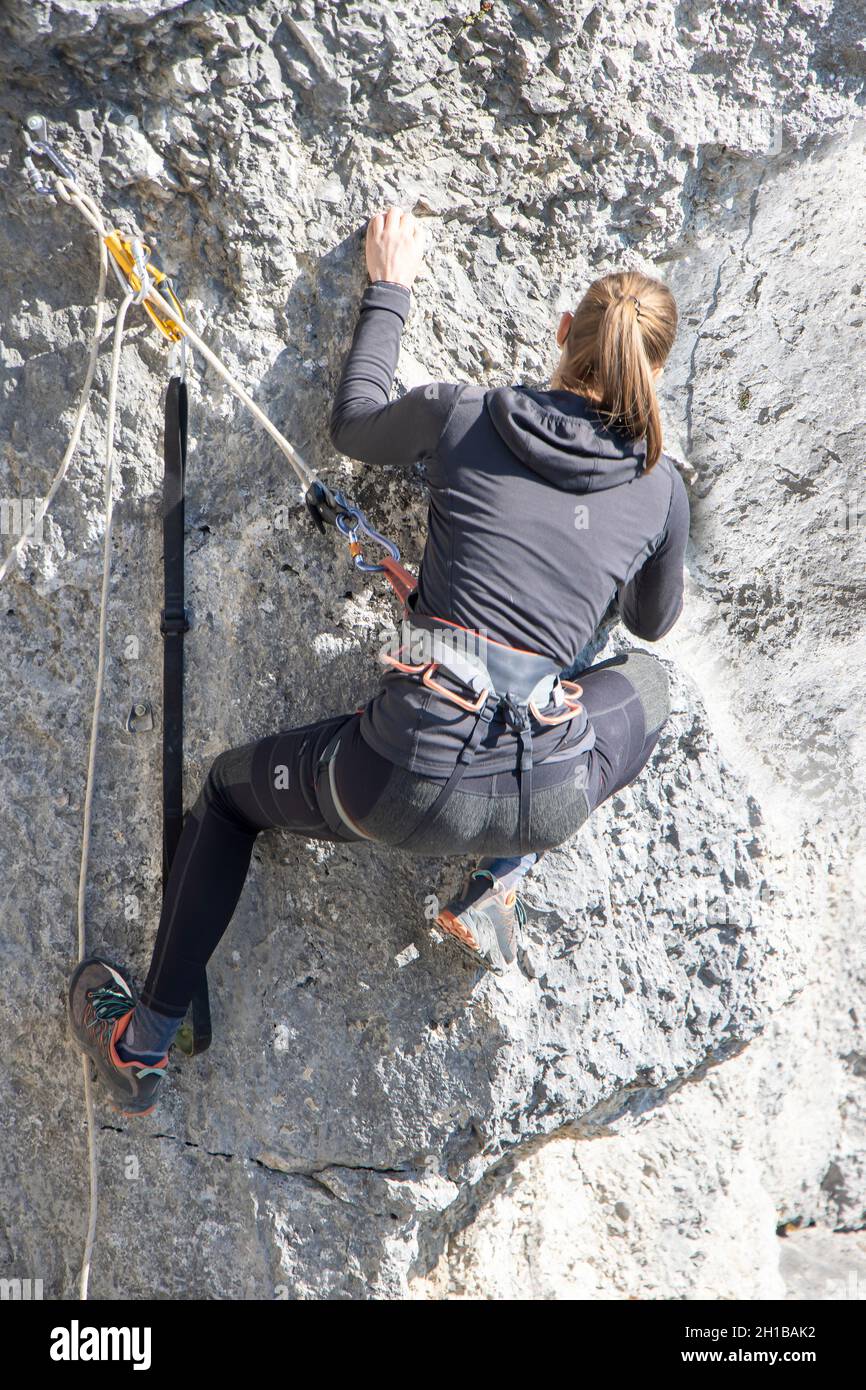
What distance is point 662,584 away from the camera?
2.48 m

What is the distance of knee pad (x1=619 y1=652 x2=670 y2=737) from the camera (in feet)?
8.51

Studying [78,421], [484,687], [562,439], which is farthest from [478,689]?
[78,421]

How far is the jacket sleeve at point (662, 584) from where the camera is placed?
7.69ft

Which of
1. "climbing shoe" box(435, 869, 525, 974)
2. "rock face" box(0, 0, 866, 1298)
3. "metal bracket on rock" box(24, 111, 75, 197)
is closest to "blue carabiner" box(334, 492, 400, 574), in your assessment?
"rock face" box(0, 0, 866, 1298)

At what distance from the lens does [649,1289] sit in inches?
136

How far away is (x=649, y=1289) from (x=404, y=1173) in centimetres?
126

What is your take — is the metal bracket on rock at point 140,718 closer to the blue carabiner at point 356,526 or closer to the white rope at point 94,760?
the white rope at point 94,760

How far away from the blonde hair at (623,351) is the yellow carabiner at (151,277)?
1.03 metres

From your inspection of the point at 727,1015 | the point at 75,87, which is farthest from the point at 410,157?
the point at 727,1015

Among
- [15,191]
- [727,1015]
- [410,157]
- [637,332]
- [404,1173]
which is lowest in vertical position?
[404,1173]

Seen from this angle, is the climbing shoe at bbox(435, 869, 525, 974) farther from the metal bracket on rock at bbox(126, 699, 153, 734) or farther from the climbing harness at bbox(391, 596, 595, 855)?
the metal bracket on rock at bbox(126, 699, 153, 734)

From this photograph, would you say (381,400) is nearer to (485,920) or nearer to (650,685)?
(650,685)
